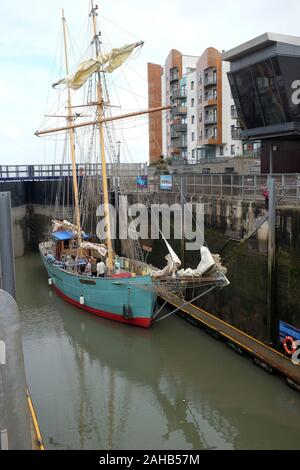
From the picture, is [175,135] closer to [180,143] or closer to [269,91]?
[180,143]

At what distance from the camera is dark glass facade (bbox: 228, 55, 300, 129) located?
22.1 metres

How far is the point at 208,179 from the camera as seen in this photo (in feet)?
73.4

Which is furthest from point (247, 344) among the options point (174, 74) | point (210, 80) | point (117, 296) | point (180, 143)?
point (174, 74)

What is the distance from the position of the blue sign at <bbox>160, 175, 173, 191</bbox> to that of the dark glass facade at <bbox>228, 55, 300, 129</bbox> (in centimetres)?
552

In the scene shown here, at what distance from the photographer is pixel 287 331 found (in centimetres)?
1424

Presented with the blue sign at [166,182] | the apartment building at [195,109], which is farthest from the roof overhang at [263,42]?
the apartment building at [195,109]

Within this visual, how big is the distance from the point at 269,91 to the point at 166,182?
7521 millimetres

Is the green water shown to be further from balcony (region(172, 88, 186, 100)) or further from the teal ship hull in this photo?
balcony (region(172, 88, 186, 100))

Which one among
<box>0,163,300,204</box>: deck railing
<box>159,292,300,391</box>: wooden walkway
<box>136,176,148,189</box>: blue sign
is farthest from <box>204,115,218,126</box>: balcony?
<box>159,292,300,391</box>: wooden walkway

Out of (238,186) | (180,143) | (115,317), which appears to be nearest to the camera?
(238,186)

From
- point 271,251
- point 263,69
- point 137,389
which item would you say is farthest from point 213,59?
point 137,389

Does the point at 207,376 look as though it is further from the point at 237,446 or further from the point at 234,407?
the point at 237,446

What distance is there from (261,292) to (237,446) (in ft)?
19.0

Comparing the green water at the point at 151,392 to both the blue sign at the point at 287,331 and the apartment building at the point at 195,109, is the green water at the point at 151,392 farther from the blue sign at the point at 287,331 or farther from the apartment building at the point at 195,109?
the apartment building at the point at 195,109
